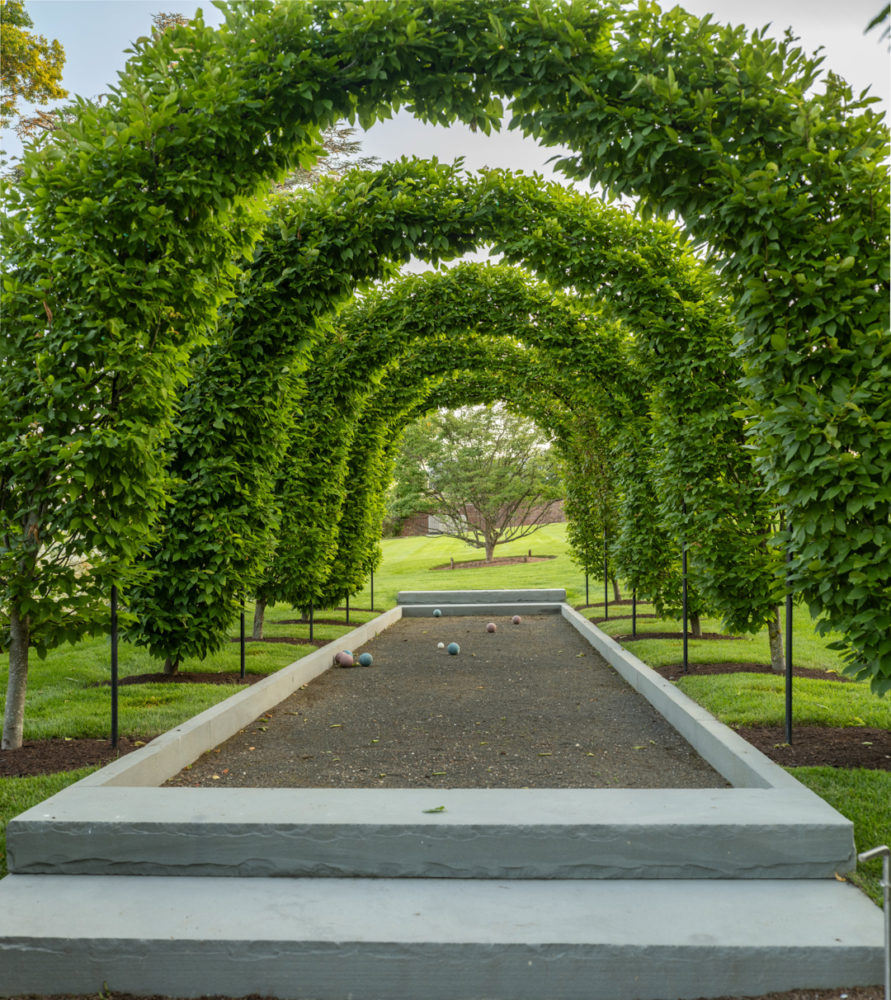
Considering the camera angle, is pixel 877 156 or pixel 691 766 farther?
pixel 691 766

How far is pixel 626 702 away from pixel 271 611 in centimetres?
1079

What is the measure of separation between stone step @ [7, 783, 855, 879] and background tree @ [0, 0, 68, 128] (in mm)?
17130

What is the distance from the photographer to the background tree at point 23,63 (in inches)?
610

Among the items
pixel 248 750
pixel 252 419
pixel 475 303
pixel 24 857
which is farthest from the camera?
pixel 475 303

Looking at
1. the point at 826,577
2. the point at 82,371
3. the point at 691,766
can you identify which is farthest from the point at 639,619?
the point at 82,371

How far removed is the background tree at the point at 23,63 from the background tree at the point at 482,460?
14.5 metres

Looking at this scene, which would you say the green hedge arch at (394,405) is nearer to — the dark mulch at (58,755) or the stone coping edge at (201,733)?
the stone coping edge at (201,733)

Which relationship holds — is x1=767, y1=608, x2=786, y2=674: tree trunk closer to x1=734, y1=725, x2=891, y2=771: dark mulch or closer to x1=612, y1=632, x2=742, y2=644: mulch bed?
x1=734, y1=725, x2=891, y2=771: dark mulch

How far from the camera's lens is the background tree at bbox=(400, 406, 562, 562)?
2720 cm

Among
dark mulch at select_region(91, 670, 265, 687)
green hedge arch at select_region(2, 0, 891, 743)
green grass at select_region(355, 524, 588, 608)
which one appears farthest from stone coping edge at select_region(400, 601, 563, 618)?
A: green hedge arch at select_region(2, 0, 891, 743)

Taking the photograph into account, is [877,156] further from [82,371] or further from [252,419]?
[252,419]

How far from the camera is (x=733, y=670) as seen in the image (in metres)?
7.66

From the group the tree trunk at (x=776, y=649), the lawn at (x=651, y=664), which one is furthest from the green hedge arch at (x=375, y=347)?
the tree trunk at (x=776, y=649)

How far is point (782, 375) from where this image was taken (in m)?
4.18
